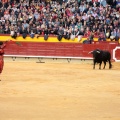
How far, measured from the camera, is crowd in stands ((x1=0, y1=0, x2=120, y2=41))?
26469mm

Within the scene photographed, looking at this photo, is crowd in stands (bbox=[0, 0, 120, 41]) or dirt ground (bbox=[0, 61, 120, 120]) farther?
crowd in stands (bbox=[0, 0, 120, 41])

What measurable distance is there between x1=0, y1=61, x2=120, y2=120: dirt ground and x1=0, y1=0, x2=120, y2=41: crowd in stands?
307 inches

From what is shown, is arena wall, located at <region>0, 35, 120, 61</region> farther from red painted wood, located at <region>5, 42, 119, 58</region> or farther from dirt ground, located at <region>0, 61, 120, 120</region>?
dirt ground, located at <region>0, 61, 120, 120</region>

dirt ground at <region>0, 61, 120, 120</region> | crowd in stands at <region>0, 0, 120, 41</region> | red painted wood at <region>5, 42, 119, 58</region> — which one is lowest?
red painted wood at <region>5, 42, 119, 58</region>

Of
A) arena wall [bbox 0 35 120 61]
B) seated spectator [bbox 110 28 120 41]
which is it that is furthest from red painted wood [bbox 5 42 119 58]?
seated spectator [bbox 110 28 120 41]

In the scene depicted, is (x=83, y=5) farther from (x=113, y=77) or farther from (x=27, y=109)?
(x=27, y=109)

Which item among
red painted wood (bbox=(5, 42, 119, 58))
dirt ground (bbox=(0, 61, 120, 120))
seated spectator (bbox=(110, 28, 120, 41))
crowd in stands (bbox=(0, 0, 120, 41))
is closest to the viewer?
dirt ground (bbox=(0, 61, 120, 120))

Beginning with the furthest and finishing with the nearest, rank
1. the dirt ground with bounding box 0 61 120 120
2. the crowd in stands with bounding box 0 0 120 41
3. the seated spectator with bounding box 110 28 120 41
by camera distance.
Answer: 1. the crowd in stands with bounding box 0 0 120 41
2. the seated spectator with bounding box 110 28 120 41
3. the dirt ground with bounding box 0 61 120 120

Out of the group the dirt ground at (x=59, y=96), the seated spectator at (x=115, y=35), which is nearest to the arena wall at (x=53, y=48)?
the seated spectator at (x=115, y=35)

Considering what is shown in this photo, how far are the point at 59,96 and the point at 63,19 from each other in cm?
1485

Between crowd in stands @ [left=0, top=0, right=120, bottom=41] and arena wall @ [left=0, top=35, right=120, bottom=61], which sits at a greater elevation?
crowd in stands @ [left=0, top=0, right=120, bottom=41]

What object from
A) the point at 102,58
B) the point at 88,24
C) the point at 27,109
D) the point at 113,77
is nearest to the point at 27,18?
the point at 88,24

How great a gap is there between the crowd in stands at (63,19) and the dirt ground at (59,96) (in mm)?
7787

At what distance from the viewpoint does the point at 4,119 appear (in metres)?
9.08
